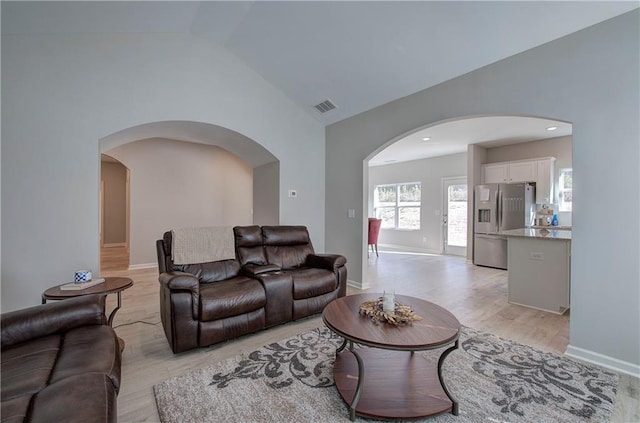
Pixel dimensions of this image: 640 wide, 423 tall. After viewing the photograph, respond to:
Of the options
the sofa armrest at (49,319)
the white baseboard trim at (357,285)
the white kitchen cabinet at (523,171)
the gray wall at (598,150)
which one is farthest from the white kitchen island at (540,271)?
the sofa armrest at (49,319)

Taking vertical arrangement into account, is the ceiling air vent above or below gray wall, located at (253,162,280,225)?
above

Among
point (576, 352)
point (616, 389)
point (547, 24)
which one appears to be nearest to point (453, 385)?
point (616, 389)

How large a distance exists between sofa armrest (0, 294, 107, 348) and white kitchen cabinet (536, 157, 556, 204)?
686 cm

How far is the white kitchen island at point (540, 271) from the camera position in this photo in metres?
3.12

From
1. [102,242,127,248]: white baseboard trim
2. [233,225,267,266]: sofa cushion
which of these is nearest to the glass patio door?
[233,225,267,266]: sofa cushion

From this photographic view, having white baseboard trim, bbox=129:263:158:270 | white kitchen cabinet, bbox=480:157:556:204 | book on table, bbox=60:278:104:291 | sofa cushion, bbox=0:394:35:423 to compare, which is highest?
white kitchen cabinet, bbox=480:157:556:204

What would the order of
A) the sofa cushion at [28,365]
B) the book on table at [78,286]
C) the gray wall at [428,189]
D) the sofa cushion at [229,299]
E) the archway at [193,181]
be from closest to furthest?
1. the sofa cushion at [28,365]
2. the book on table at [78,286]
3. the sofa cushion at [229,299]
4. the archway at [193,181]
5. the gray wall at [428,189]

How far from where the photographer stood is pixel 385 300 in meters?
1.84

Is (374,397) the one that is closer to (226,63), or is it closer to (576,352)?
(576,352)

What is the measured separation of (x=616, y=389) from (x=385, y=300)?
161 cm

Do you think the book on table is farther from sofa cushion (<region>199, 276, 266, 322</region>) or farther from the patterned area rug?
the patterned area rug

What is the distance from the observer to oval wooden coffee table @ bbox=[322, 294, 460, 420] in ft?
4.93

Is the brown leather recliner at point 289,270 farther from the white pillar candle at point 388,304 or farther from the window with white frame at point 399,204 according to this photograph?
the window with white frame at point 399,204

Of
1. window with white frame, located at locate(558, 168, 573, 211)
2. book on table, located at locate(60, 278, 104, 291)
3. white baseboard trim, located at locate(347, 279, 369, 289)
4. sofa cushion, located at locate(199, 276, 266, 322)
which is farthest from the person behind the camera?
window with white frame, located at locate(558, 168, 573, 211)
